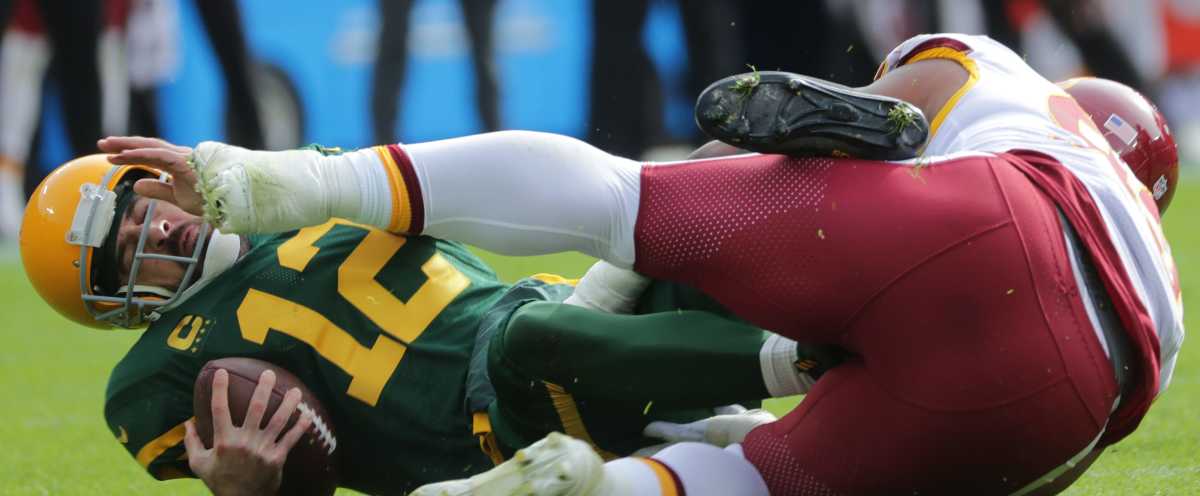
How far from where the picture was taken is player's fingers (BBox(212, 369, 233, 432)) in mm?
2494

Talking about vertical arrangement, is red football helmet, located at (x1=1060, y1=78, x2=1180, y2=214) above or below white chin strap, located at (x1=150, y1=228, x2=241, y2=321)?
above

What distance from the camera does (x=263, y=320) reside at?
2.80 metres

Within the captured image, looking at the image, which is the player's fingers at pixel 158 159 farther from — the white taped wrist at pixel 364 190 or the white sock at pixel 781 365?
the white sock at pixel 781 365

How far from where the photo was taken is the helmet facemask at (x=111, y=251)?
2.89 m

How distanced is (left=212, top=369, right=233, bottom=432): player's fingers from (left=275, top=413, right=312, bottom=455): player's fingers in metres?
0.09

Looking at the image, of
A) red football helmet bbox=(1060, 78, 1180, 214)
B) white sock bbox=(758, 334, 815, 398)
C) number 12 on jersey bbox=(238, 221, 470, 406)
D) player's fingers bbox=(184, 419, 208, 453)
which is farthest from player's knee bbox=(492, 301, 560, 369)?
red football helmet bbox=(1060, 78, 1180, 214)

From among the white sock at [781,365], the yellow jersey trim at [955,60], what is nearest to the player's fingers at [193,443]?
the white sock at [781,365]

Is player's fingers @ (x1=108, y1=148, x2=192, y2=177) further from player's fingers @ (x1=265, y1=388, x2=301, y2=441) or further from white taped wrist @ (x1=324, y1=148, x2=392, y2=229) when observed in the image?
player's fingers @ (x1=265, y1=388, x2=301, y2=441)

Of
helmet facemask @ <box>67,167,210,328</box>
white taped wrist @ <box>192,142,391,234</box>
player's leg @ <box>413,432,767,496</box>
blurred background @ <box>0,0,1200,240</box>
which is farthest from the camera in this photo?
blurred background @ <box>0,0,1200,240</box>

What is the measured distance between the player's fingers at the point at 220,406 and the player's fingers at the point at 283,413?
0.07 metres

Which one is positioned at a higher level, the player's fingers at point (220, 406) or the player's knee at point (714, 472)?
the player's knee at point (714, 472)

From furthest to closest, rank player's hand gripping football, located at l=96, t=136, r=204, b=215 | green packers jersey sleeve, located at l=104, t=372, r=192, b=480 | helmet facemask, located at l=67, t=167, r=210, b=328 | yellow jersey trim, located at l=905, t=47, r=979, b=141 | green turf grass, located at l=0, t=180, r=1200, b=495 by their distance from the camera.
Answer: green turf grass, located at l=0, t=180, r=1200, b=495 → helmet facemask, located at l=67, t=167, r=210, b=328 → green packers jersey sleeve, located at l=104, t=372, r=192, b=480 → yellow jersey trim, located at l=905, t=47, r=979, b=141 → player's hand gripping football, located at l=96, t=136, r=204, b=215

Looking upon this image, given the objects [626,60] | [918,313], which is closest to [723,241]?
[918,313]

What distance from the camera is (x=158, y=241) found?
2910mm
